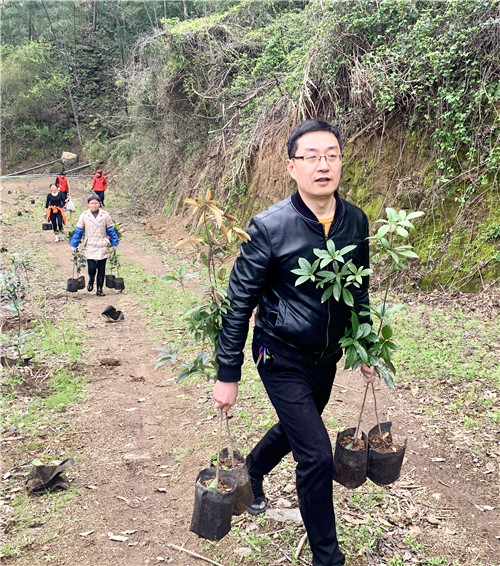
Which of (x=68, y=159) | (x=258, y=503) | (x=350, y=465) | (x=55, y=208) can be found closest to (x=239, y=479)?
(x=350, y=465)

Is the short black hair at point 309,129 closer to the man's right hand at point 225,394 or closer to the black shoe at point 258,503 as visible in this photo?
the man's right hand at point 225,394

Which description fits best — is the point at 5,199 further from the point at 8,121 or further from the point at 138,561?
the point at 138,561

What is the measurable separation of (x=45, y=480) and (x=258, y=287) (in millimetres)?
2413

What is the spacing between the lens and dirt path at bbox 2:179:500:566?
3150 mm

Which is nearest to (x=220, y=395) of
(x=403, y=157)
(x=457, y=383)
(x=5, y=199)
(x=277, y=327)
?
(x=277, y=327)

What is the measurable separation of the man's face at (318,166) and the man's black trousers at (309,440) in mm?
900

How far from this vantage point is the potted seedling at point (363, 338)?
2.54 meters

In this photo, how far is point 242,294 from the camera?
261 cm

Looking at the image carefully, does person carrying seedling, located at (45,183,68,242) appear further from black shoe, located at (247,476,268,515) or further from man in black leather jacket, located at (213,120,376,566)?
man in black leather jacket, located at (213,120,376,566)

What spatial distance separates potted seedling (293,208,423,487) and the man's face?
286 mm

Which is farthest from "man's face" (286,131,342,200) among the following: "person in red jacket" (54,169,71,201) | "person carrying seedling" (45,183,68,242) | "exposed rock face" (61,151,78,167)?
"exposed rock face" (61,151,78,167)

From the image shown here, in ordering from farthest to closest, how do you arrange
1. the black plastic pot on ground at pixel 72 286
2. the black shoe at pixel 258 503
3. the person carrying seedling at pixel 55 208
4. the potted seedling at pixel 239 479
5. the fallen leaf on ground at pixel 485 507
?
1. the person carrying seedling at pixel 55 208
2. the black plastic pot on ground at pixel 72 286
3. the fallen leaf on ground at pixel 485 507
4. the black shoe at pixel 258 503
5. the potted seedling at pixel 239 479

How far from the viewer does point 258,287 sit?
261cm

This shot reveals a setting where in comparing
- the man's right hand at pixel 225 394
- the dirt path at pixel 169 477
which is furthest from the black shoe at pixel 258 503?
the man's right hand at pixel 225 394
